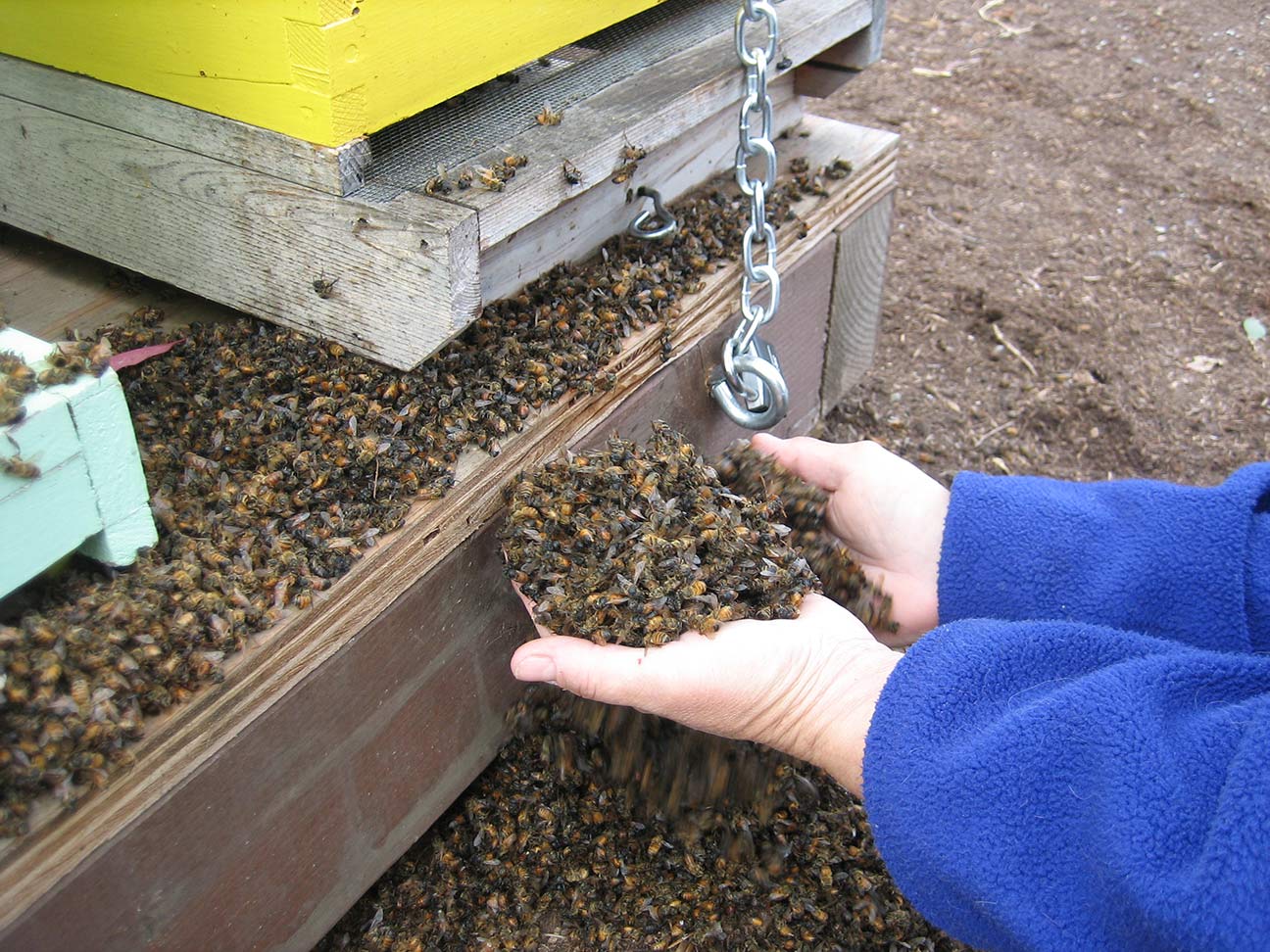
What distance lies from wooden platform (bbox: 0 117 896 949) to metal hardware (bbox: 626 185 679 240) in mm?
142

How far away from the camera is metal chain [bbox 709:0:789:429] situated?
5.84 ft

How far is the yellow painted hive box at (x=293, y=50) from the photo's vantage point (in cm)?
153

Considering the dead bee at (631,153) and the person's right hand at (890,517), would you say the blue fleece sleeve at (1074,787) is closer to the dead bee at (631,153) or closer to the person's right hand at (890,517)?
the person's right hand at (890,517)

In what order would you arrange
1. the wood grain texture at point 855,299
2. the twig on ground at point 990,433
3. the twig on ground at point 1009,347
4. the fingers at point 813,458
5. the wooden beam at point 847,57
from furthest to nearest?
the twig on ground at point 1009,347 < the twig on ground at point 990,433 < the wood grain texture at point 855,299 < the wooden beam at point 847,57 < the fingers at point 813,458

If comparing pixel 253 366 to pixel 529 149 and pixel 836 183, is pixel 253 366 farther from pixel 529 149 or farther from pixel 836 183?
pixel 836 183

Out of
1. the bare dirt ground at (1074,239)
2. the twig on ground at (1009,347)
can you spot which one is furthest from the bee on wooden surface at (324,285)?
the twig on ground at (1009,347)

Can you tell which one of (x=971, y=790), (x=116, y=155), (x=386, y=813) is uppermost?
(x=116, y=155)

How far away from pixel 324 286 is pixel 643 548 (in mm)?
668

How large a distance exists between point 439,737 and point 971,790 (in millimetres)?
879

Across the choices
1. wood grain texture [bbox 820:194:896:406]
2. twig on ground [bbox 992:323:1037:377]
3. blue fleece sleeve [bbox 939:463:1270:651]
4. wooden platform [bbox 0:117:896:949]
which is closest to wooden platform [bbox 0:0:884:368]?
wooden platform [bbox 0:117:896:949]

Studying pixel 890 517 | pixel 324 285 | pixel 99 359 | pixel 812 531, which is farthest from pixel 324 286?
pixel 890 517

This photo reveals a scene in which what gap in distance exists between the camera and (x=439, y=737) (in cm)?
184

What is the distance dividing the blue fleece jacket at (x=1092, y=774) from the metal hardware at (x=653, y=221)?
40.1 inches

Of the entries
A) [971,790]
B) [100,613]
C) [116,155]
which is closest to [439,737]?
[100,613]
